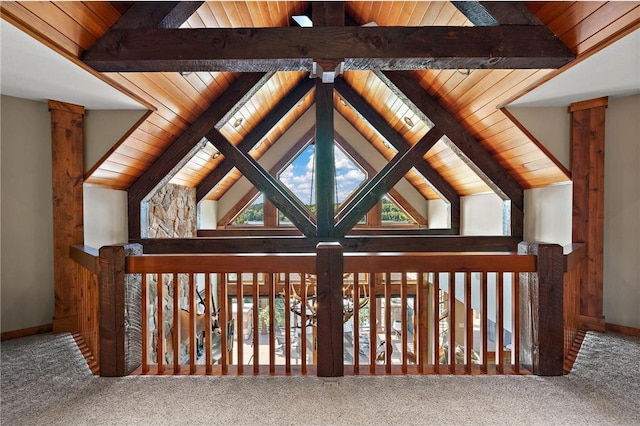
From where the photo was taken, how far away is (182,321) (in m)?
4.72

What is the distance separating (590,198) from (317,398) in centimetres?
287

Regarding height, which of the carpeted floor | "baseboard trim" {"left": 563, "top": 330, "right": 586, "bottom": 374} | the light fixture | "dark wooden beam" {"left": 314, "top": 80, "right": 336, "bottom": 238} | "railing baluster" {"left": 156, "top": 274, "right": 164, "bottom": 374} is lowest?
the carpeted floor

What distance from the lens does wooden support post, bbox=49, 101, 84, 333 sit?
2.78 metres

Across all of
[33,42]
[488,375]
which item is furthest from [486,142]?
[33,42]

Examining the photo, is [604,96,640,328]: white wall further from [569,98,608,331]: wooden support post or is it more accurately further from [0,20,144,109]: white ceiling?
[0,20,144,109]: white ceiling

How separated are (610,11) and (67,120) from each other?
3.97 meters

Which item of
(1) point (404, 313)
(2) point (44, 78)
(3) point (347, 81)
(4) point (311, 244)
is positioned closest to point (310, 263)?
(1) point (404, 313)

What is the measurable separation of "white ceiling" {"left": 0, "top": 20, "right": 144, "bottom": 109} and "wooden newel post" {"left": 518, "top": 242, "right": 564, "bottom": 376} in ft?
10.7

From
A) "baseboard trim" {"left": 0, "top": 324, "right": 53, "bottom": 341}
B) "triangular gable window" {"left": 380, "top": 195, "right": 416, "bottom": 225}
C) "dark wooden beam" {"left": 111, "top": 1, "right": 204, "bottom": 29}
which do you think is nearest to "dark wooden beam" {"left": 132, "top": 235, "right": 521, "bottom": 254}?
"baseboard trim" {"left": 0, "top": 324, "right": 53, "bottom": 341}

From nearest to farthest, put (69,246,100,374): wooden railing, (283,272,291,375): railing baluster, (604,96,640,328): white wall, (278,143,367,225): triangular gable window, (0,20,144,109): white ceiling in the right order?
1. (0,20,144,109): white ceiling
2. (283,272,291,375): railing baluster
3. (69,246,100,374): wooden railing
4. (604,96,640,328): white wall
5. (278,143,367,225): triangular gable window

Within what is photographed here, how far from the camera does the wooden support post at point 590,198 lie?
9.16ft

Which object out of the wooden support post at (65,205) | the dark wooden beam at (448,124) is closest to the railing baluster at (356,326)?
A: the dark wooden beam at (448,124)

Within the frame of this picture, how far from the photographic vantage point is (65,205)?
2846 millimetres

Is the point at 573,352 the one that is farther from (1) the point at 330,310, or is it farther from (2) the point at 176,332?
(2) the point at 176,332
